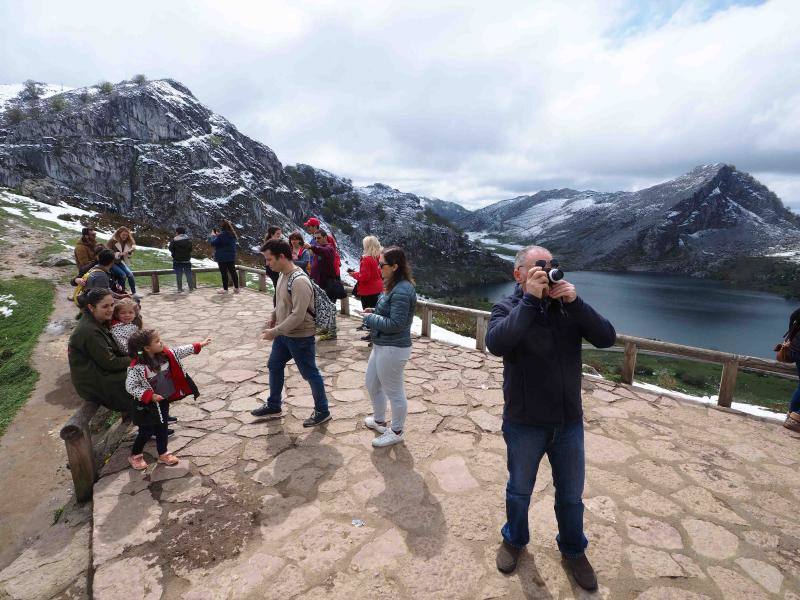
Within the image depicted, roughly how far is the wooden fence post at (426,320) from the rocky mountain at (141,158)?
5401 centimetres

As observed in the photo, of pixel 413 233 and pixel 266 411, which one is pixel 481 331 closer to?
pixel 266 411

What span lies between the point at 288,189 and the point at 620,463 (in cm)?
9214

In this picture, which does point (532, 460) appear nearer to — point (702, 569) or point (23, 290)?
point (702, 569)

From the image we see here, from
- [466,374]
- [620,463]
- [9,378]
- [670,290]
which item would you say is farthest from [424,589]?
[670,290]

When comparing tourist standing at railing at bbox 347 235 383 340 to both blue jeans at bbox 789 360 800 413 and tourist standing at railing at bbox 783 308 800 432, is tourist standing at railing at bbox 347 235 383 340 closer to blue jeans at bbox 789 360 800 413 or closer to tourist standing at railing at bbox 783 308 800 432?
tourist standing at railing at bbox 783 308 800 432

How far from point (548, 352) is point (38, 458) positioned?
5.53 meters

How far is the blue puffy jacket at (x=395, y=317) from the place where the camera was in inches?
140

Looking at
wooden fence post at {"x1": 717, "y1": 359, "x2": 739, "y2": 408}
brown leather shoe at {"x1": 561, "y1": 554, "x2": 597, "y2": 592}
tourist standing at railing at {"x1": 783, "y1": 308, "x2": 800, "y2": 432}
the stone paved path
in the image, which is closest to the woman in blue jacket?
the stone paved path

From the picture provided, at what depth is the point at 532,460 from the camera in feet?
7.97

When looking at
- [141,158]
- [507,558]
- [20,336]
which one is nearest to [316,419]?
[507,558]

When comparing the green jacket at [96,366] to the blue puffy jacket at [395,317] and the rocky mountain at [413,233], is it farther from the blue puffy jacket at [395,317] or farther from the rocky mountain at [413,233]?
the rocky mountain at [413,233]

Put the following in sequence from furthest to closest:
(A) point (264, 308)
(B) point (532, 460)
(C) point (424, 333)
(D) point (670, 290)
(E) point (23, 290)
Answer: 1. (D) point (670, 290)
2. (E) point (23, 290)
3. (A) point (264, 308)
4. (C) point (424, 333)
5. (B) point (532, 460)

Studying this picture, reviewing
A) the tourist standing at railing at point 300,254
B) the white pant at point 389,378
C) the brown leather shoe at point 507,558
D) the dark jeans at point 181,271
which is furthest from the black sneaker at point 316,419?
the dark jeans at point 181,271

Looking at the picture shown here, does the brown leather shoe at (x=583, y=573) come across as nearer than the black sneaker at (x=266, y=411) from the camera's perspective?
Yes
